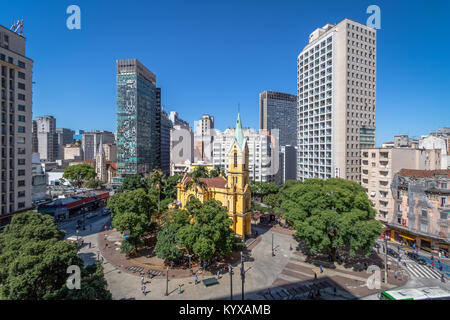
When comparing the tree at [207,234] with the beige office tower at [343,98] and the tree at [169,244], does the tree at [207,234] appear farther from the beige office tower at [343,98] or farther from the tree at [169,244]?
the beige office tower at [343,98]

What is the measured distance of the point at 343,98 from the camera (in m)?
63.6

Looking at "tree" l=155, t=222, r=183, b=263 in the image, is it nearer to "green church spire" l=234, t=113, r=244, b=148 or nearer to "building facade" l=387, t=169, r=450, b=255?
"green church spire" l=234, t=113, r=244, b=148

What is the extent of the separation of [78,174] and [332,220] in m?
105

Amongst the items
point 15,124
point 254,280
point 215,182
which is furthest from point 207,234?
point 15,124

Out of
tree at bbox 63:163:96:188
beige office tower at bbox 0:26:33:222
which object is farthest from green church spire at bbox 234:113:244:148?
tree at bbox 63:163:96:188

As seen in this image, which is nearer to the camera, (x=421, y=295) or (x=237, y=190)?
(x=421, y=295)

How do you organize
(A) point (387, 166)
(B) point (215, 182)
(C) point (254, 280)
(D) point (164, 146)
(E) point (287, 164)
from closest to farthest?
1. (C) point (254, 280)
2. (B) point (215, 182)
3. (A) point (387, 166)
4. (E) point (287, 164)
5. (D) point (164, 146)

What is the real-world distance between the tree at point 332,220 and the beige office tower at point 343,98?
30147mm

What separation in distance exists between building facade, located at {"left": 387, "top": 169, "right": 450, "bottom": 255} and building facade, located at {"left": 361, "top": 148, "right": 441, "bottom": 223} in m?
2.22

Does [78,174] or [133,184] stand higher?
[78,174]

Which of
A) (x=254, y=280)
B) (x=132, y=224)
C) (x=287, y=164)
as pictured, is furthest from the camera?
(x=287, y=164)

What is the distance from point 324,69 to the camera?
68.9 meters

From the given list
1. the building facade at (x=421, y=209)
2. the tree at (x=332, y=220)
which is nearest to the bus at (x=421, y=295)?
the tree at (x=332, y=220)

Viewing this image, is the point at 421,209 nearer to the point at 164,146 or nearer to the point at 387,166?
the point at 387,166
